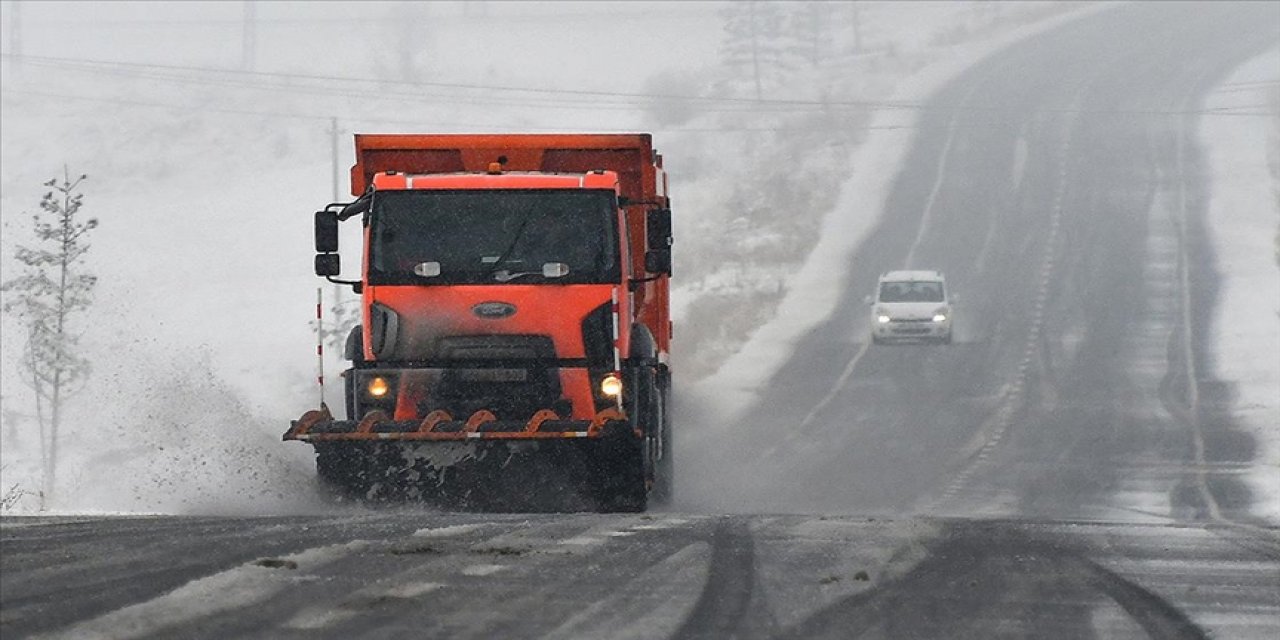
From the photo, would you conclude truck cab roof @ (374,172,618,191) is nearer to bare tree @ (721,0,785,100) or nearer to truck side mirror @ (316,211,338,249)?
truck side mirror @ (316,211,338,249)

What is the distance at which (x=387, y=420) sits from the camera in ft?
48.2

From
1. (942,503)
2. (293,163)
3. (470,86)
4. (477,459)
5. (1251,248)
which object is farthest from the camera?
(470,86)

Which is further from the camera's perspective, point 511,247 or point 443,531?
point 511,247

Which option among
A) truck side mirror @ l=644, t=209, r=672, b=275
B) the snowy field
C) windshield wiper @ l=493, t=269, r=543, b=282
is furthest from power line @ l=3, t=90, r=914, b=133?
windshield wiper @ l=493, t=269, r=543, b=282

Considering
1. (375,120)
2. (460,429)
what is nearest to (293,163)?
(375,120)

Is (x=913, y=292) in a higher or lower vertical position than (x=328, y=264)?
higher

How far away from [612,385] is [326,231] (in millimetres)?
2549

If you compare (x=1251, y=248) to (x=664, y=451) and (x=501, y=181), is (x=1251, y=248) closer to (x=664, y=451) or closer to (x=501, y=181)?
(x=664, y=451)

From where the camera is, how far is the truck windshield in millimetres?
15242

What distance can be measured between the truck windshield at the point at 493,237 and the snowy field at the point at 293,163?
6.99 feet

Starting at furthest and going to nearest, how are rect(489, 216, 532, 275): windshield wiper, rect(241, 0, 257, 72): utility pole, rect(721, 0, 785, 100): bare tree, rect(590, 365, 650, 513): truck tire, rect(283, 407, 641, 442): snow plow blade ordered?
rect(241, 0, 257, 72): utility pole → rect(721, 0, 785, 100): bare tree → rect(489, 216, 532, 275): windshield wiper → rect(590, 365, 650, 513): truck tire → rect(283, 407, 641, 442): snow plow blade

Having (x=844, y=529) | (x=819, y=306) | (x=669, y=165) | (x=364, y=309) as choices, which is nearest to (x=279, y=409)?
(x=819, y=306)

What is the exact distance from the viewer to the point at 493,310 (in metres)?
15.2

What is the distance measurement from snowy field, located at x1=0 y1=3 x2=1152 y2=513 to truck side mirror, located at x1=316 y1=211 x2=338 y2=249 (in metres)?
1.92
